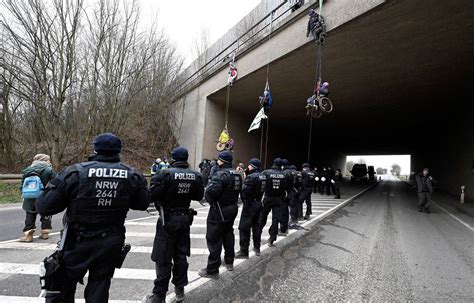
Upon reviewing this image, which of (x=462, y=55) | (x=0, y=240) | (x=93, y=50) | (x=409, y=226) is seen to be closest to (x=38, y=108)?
(x=93, y=50)

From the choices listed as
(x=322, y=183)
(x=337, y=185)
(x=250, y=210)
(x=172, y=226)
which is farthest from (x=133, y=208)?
→ (x=322, y=183)

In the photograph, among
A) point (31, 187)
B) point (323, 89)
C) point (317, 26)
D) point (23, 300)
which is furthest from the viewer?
point (317, 26)

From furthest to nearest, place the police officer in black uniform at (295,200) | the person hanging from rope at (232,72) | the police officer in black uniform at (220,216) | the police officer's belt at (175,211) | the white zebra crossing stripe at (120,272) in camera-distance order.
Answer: the person hanging from rope at (232,72) → the police officer in black uniform at (295,200) → the police officer in black uniform at (220,216) → the white zebra crossing stripe at (120,272) → the police officer's belt at (175,211)

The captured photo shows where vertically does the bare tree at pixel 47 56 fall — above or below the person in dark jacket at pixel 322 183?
above

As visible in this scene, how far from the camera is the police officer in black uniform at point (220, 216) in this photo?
13.4 feet

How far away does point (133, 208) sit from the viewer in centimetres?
273

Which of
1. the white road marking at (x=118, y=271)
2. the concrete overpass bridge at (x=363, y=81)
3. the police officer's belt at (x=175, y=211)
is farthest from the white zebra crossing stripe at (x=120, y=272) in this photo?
the concrete overpass bridge at (x=363, y=81)

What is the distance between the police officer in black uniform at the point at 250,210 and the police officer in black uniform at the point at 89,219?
281cm

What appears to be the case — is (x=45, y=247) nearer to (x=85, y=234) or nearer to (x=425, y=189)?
(x=85, y=234)

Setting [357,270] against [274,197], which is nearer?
[357,270]

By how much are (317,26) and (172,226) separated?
8.73m

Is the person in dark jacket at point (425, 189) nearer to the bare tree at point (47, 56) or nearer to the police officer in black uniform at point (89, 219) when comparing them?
the police officer in black uniform at point (89, 219)

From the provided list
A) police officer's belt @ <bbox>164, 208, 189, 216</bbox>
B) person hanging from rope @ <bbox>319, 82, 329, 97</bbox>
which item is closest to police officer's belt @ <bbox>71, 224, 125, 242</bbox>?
police officer's belt @ <bbox>164, 208, 189, 216</bbox>

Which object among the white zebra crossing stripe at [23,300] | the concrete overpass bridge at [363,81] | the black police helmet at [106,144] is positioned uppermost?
the concrete overpass bridge at [363,81]
